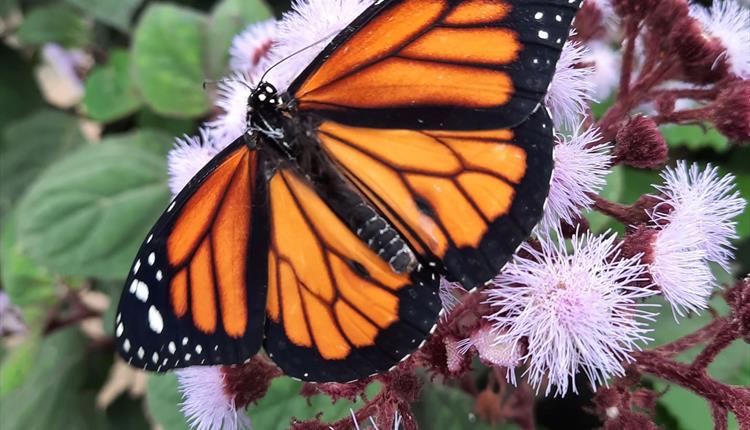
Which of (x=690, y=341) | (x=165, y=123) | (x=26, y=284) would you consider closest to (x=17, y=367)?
(x=26, y=284)

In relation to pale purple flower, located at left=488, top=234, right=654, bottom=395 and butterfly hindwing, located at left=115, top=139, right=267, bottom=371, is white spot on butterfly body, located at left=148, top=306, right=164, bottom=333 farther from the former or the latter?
pale purple flower, located at left=488, top=234, right=654, bottom=395

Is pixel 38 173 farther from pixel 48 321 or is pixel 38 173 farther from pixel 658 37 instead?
pixel 658 37

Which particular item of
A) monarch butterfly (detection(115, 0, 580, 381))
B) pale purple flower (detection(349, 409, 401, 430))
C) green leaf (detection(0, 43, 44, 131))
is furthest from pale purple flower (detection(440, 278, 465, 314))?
green leaf (detection(0, 43, 44, 131))

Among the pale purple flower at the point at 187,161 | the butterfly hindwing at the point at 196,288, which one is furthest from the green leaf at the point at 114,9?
the butterfly hindwing at the point at 196,288

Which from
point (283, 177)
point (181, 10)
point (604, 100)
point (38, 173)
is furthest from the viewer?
point (38, 173)

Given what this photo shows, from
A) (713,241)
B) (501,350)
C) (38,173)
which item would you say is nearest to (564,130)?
(713,241)

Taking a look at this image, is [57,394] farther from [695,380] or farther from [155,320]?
[695,380]
